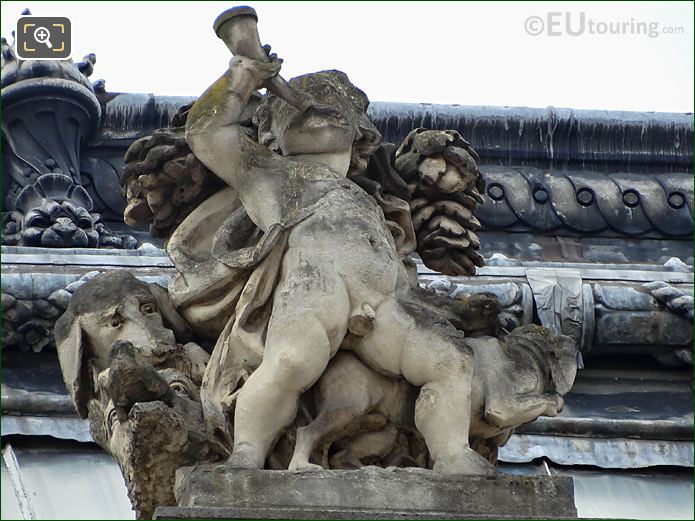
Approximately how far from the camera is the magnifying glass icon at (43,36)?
1978cm

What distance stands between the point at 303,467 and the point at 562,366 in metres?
1.47

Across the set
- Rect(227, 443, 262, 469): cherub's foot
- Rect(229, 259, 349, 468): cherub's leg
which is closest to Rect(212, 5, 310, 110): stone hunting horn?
Rect(229, 259, 349, 468): cherub's leg

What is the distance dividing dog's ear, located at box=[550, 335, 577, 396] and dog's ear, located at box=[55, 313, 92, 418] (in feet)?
7.15

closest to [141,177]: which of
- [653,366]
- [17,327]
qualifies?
[17,327]

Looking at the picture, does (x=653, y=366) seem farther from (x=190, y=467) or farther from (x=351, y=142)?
(x=190, y=467)

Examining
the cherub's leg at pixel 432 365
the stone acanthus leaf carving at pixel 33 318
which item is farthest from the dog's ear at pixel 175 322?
the stone acanthus leaf carving at pixel 33 318

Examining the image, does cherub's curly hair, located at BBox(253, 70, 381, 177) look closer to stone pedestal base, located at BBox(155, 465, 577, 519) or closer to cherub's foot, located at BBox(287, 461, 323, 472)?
cherub's foot, located at BBox(287, 461, 323, 472)

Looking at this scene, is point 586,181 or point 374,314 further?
point 586,181

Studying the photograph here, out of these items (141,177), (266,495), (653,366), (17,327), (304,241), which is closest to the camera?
(266,495)

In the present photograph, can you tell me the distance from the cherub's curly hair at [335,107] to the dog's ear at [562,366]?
1402 millimetres

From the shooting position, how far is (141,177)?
14273mm

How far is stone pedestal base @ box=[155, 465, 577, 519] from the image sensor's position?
12383mm

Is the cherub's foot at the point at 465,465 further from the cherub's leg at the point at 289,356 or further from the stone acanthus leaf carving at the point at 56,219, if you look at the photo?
the stone acanthus leaf carving at the point at 56,219

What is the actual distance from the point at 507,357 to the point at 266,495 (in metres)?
1.58
